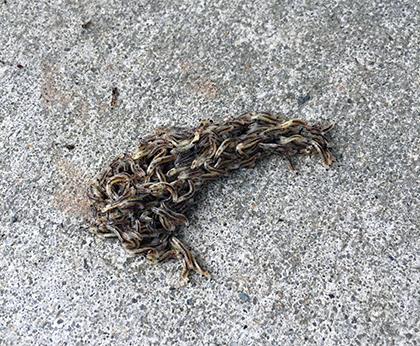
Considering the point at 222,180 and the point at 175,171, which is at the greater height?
the point at 175,171

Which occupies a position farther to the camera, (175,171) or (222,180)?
(222,180)

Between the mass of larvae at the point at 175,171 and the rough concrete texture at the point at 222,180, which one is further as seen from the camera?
the mass of larvae at the point at 175,171

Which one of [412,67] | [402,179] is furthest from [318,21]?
[402,179]

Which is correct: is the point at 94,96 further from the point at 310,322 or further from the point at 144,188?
the point at 310,322

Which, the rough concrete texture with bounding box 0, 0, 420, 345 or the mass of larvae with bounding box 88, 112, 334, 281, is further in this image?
the mass of larvae with bounding box 88, 112, 334, 281
